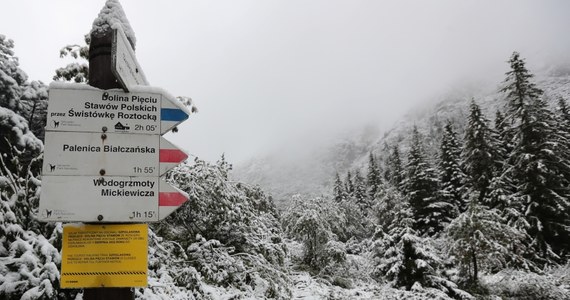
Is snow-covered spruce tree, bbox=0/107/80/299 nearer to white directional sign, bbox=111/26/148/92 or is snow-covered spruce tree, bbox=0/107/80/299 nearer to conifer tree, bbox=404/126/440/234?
white directional sign, bbox=111/26/148/92

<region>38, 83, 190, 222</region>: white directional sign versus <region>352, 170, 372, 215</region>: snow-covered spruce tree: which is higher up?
<region>38, 83, 190, 222</region>: white directional sign

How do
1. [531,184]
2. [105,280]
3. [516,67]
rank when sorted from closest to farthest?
1. [105,280]
2. [531,184]
3. [516,67]

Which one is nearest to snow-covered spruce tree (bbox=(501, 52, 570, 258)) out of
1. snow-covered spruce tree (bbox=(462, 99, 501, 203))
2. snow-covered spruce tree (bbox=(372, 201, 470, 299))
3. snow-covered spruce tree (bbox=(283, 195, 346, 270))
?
snow-covered spruce tree (bbox=(462, 99, 501, 203))

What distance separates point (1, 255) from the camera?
13.0 feet

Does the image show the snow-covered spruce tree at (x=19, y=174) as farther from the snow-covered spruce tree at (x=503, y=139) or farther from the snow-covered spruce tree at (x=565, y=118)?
the snow-covered spruce tree at (x=565, y=118)

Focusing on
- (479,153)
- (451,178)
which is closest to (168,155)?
A: (479,153)

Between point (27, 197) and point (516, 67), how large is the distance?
94.7 ft

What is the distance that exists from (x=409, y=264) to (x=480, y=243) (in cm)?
390

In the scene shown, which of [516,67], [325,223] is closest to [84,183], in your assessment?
[325,223]

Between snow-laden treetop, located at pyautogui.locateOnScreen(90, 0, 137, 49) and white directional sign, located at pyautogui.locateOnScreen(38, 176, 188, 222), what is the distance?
95 centimetres

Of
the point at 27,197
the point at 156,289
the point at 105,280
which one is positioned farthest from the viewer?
the point at 156,289

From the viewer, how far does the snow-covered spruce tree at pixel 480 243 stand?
16.6m

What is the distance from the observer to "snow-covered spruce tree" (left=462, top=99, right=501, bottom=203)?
2953 cm

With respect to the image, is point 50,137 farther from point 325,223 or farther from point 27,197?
point 325,223
